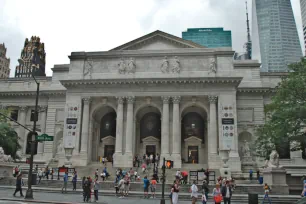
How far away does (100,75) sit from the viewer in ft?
158

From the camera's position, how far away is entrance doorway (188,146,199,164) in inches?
1900

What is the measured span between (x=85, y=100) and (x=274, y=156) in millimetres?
28234

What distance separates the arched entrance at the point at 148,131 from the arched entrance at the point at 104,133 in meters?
4.14

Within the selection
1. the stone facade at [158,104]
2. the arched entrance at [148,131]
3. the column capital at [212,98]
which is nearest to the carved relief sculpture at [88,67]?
the stone facade at [158,104]

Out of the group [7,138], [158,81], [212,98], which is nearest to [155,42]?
[158,81]

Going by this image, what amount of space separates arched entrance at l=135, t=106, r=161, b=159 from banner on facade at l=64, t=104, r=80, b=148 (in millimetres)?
9355

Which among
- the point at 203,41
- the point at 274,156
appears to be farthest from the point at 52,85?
the point at 203,41

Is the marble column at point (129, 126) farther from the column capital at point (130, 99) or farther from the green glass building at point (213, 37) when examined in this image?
the green glass building at point (213, 37)

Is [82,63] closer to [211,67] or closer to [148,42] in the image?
[148,42]

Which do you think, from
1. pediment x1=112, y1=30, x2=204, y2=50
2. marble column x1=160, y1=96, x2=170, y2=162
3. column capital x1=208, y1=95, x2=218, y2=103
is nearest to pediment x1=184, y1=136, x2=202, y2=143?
marble column x1=160, y1=96, x2=170, y2=162

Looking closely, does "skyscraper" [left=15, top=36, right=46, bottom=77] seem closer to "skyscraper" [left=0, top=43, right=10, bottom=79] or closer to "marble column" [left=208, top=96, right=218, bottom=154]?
"skyscraper" [left=0, top=43, right=10, bottom=79]

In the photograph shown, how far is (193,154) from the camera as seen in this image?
48.7 meters

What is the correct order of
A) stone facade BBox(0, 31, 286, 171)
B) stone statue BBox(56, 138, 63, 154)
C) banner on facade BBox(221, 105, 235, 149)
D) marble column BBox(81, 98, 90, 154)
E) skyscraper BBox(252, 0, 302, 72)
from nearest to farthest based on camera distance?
banner on facade BBox(221, 105, 235, 149)
stone facade BBox(0, 31, 286, 171)
marble column BBox(81, 98, 90, 154)
stone statue BBox(56, 138, 63, 154)
skyscraper BBox(252, 0, 302, 72)

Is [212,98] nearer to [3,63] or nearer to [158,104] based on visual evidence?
[158,104]
